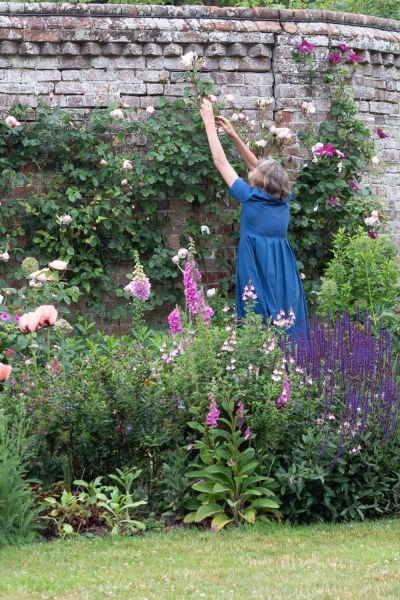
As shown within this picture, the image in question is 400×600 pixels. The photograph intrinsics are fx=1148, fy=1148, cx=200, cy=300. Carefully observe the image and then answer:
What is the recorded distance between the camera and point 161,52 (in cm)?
862

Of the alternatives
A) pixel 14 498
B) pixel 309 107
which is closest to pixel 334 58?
pixel 309 107

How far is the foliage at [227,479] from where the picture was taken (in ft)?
17.0

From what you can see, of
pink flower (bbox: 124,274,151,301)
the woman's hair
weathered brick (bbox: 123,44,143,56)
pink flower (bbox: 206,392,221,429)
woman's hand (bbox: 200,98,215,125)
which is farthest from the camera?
weathered brick (bbox: 123,44,143,56)

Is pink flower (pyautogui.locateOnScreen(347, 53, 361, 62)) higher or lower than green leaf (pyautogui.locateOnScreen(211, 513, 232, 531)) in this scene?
higher

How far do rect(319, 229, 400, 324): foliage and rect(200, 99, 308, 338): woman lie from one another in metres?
0.24

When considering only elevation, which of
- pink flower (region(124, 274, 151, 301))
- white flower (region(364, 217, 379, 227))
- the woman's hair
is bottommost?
pink flower (region(124, 274, 151, 301))

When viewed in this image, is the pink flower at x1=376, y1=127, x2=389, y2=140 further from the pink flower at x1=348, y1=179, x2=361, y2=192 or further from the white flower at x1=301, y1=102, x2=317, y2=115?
the white flower at x1=301, y1=102, x2=317, y2=115

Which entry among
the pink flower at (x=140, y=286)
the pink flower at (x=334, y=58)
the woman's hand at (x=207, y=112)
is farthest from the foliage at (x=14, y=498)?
the pink flower at (x=334, y=58)

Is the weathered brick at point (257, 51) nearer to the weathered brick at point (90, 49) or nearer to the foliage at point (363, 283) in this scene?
the weathered brick at point (90, 49)

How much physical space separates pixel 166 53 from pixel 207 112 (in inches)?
38.2

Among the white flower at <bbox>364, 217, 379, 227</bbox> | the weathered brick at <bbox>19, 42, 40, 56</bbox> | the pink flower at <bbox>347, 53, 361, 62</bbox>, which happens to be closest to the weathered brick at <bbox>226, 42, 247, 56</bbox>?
the pink flower at <bbox>347, 53, 361, 62</bbox>

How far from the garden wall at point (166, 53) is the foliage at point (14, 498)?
3.75 meters

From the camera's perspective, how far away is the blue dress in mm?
7289

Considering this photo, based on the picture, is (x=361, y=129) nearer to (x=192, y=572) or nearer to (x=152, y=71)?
(x=152, y=71)
